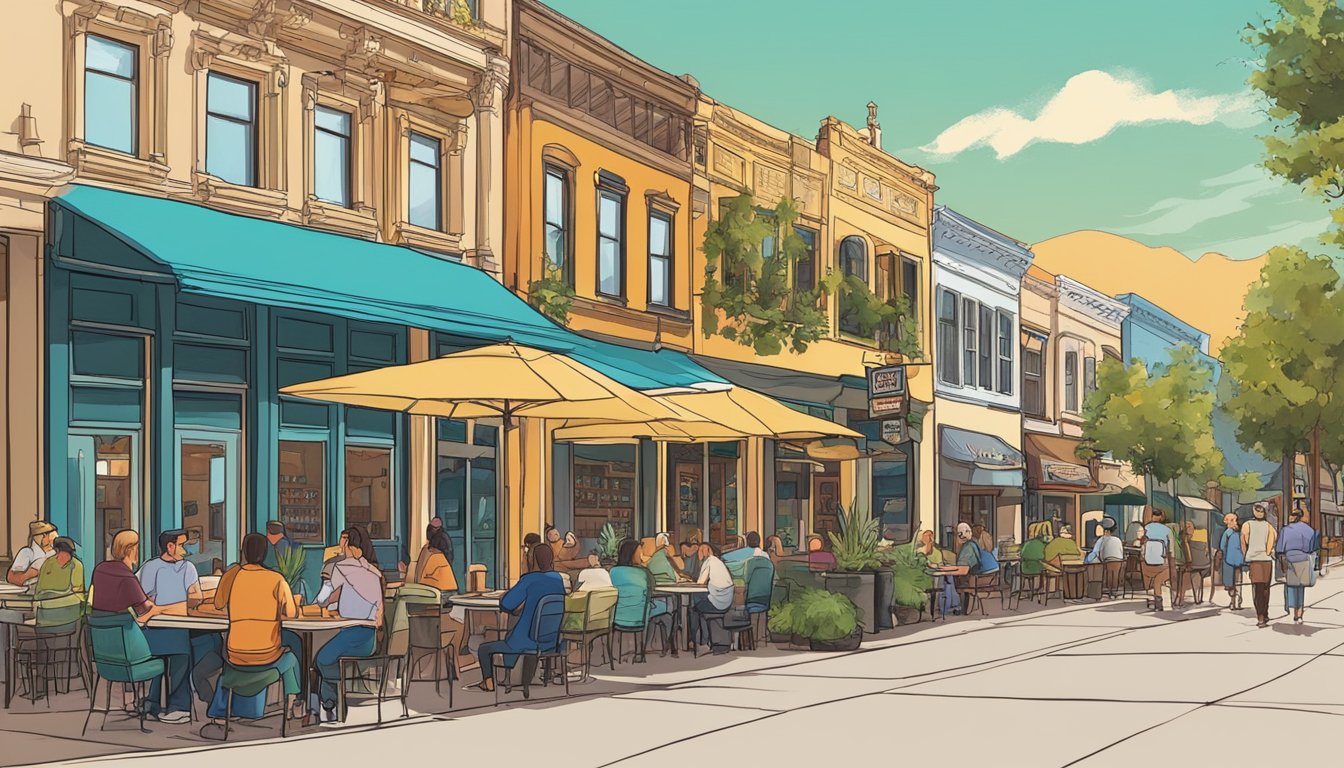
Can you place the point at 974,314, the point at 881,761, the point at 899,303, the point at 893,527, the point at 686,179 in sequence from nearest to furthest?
the point at 881,761
the point at 686,179
the point at 899,303
the point at 893,527
the point at 974,314

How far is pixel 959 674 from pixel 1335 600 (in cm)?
1845

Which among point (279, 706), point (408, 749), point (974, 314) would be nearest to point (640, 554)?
point (279, 706)

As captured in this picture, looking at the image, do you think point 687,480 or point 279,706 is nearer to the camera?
point 279,706

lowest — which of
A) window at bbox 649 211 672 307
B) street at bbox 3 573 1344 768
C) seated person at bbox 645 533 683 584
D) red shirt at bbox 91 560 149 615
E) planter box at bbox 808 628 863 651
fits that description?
planter box at bbox 808 628 863 651

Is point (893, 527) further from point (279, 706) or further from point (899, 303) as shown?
point (279, 706)

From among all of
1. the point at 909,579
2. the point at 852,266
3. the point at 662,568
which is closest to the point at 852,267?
the point at 852,266

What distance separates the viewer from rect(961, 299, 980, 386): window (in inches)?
1593

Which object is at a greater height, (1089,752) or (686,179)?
(686,179)

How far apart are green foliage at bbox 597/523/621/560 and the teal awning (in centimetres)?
249

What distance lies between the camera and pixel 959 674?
54.4ft

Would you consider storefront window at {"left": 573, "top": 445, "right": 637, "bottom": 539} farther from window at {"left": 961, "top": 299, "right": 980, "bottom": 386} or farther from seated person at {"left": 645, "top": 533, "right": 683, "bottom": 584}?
window at {"left": 961, "top": 299, "right": 980, "bottom": 386}

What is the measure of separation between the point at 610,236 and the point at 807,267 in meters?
7.20

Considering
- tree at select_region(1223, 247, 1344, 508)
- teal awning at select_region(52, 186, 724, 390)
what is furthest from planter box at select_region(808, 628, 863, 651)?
tree at select_region(1223, 247, 1344, 508)

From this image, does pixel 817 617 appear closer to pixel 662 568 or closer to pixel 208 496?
pixel 662 568
